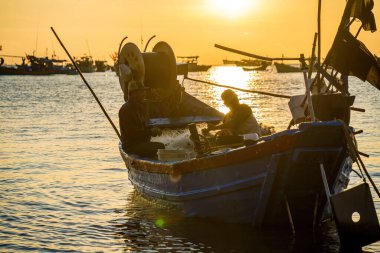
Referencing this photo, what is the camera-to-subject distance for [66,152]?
80.6 feet

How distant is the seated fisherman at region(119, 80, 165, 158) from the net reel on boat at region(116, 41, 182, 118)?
9.10ft

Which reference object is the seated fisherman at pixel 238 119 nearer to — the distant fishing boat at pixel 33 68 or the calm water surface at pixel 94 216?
the calm water surface at pixel 94 216

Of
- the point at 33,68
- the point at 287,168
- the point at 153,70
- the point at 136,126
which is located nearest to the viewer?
the point at 287,168

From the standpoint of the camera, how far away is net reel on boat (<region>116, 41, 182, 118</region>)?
667 inches

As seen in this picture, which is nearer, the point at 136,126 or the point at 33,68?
the point at 136,126

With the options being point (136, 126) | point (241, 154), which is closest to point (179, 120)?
point (136, 126)

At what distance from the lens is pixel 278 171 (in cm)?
1062

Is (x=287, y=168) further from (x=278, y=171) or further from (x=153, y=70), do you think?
(x=153, y=70)

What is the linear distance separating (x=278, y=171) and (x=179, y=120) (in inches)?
332

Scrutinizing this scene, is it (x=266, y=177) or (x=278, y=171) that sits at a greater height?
(x=278, y=171)

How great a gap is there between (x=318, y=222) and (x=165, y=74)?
6840mm

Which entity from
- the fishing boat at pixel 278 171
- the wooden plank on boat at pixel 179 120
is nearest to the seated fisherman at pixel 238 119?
the fishing boat at pixel 278 171

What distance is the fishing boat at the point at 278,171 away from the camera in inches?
410

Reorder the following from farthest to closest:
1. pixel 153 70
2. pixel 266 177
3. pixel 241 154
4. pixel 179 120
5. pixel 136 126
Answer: pixel 179 120 → pixel 153 70 → pixel 136 126 → pixel 241 154 → pixel 266 177
